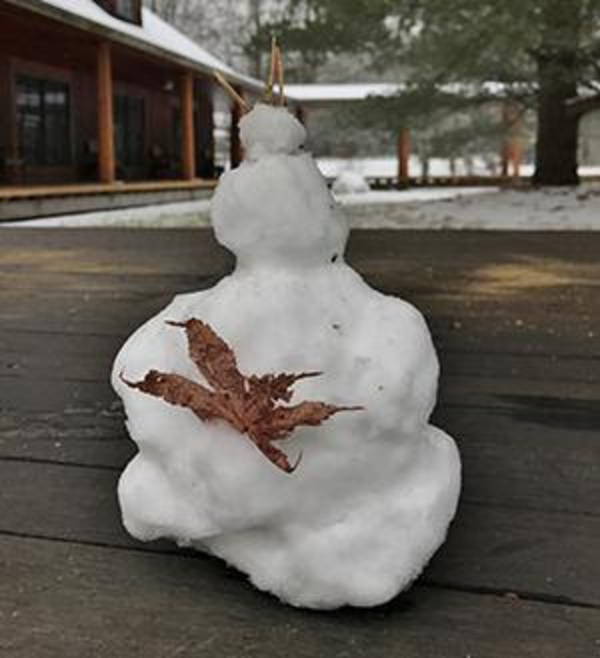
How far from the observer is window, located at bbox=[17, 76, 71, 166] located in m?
14.6

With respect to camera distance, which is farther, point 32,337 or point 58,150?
point 58,150

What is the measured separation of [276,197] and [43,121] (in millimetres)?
15338

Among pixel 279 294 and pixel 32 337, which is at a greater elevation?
pixel 279 294

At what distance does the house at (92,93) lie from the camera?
12984 millimetres

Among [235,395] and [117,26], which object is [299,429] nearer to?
[235,395]

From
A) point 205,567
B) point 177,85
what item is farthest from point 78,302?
point 177,85

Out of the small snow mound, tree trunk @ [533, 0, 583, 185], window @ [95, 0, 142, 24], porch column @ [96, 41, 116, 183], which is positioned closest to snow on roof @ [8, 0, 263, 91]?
window @ [95, 0, 142, 24]

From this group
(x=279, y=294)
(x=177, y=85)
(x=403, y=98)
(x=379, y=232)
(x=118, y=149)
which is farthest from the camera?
(x=177, y=85)

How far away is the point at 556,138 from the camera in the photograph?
1305 cm

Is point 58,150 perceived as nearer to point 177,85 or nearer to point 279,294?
point 177,85

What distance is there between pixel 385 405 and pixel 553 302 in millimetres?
2271

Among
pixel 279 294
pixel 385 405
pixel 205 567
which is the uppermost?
pixel 279 294

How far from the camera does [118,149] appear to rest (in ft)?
58.1

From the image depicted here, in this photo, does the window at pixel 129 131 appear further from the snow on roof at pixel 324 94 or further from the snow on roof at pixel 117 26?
the snow on roof at pixel 324 94
